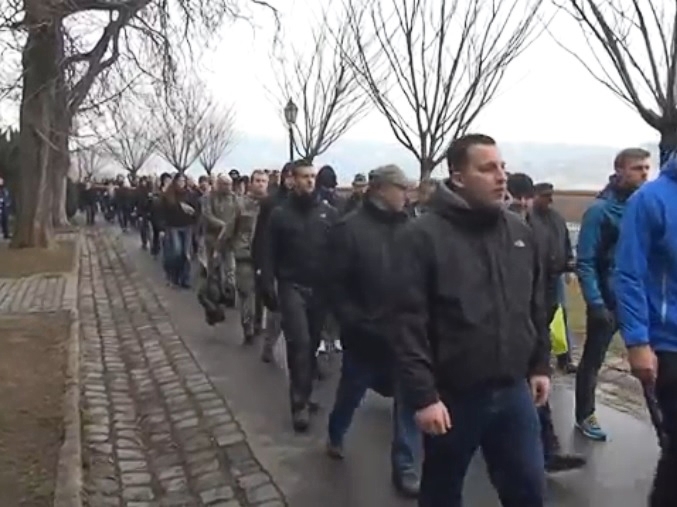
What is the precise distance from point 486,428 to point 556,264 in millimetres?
3520

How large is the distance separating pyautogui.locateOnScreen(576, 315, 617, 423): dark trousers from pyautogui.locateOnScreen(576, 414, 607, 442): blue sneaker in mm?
31

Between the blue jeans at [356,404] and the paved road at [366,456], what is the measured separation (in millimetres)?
178

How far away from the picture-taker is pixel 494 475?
4176 mm

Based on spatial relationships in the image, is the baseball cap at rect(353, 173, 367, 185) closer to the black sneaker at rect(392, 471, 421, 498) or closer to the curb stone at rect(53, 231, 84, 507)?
the curb stone at rect(53, 231, 84, 507)

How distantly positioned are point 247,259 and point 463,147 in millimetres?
7683

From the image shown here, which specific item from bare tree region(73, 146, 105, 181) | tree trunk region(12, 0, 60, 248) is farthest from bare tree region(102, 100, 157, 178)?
tree trunk region(12, 0, 60, 248)

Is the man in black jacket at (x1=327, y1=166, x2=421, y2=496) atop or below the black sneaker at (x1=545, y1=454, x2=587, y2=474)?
atop

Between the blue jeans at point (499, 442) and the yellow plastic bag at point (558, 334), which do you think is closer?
the blue jeans at point (499, 442)

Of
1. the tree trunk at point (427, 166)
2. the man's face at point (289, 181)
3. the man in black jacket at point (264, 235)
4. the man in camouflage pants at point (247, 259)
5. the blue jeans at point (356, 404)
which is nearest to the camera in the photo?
the blue jeans at point (356, 404)

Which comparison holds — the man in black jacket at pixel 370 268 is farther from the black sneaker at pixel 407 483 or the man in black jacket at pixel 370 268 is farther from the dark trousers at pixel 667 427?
the dark trousers at pixel 667 427

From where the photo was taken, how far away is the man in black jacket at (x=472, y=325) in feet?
13.1

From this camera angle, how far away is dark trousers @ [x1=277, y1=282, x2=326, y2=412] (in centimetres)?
757

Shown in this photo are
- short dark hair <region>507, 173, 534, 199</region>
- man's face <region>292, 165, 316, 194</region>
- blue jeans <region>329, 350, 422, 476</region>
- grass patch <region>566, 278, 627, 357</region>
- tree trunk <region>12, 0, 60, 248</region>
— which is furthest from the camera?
tree trunk <region>12, 0, 60, 248</region>

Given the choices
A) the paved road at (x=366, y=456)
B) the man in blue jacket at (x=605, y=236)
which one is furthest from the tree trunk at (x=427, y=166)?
the man in blue jacket at (x=605, y=236)
